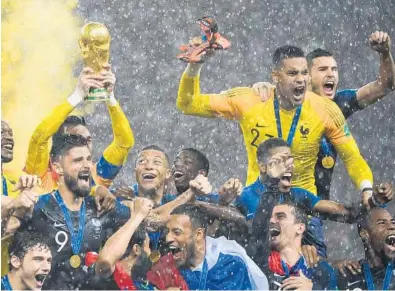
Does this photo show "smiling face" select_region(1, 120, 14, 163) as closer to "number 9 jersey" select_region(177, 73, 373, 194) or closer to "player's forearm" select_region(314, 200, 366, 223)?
"number 9 jersey" select_region(177, 73, 373, 194)

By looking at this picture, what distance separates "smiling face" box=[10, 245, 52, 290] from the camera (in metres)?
6.41

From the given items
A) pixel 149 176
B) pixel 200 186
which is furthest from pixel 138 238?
pixel 200 186

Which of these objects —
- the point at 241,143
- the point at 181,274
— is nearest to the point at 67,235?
the point at 181,274

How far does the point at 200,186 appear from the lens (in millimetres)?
6473

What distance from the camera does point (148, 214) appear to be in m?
6.59

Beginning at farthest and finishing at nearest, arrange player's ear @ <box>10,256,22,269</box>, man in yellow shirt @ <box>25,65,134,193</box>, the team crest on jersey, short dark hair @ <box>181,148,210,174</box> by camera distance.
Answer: short dark hair @ <box>181,148,210,174</box> < man in yellow shirt @ <box>25,65,134,193</box> < the team crest on jersey < player's ear @ <box>10,256,22,269</box>

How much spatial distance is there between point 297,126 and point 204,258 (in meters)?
0.91

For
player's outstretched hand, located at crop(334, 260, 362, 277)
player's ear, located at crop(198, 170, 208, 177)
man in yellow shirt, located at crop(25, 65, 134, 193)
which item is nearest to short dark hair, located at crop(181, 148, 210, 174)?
player's ear, located at crop(198, 170, 208, 177)

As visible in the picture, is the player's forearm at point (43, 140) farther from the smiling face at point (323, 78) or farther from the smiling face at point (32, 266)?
the smiling face at point (323, 78)

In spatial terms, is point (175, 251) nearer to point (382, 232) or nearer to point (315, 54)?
point (382, 232)

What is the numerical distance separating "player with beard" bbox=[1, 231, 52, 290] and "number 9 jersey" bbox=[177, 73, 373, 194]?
1.20m

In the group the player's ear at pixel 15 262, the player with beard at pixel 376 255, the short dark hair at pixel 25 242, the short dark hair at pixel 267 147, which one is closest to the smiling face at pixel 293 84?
the short dark hair at pixel 267 147

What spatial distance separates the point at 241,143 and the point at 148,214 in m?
0.74

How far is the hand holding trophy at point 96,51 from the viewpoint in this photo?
663 centimetres
